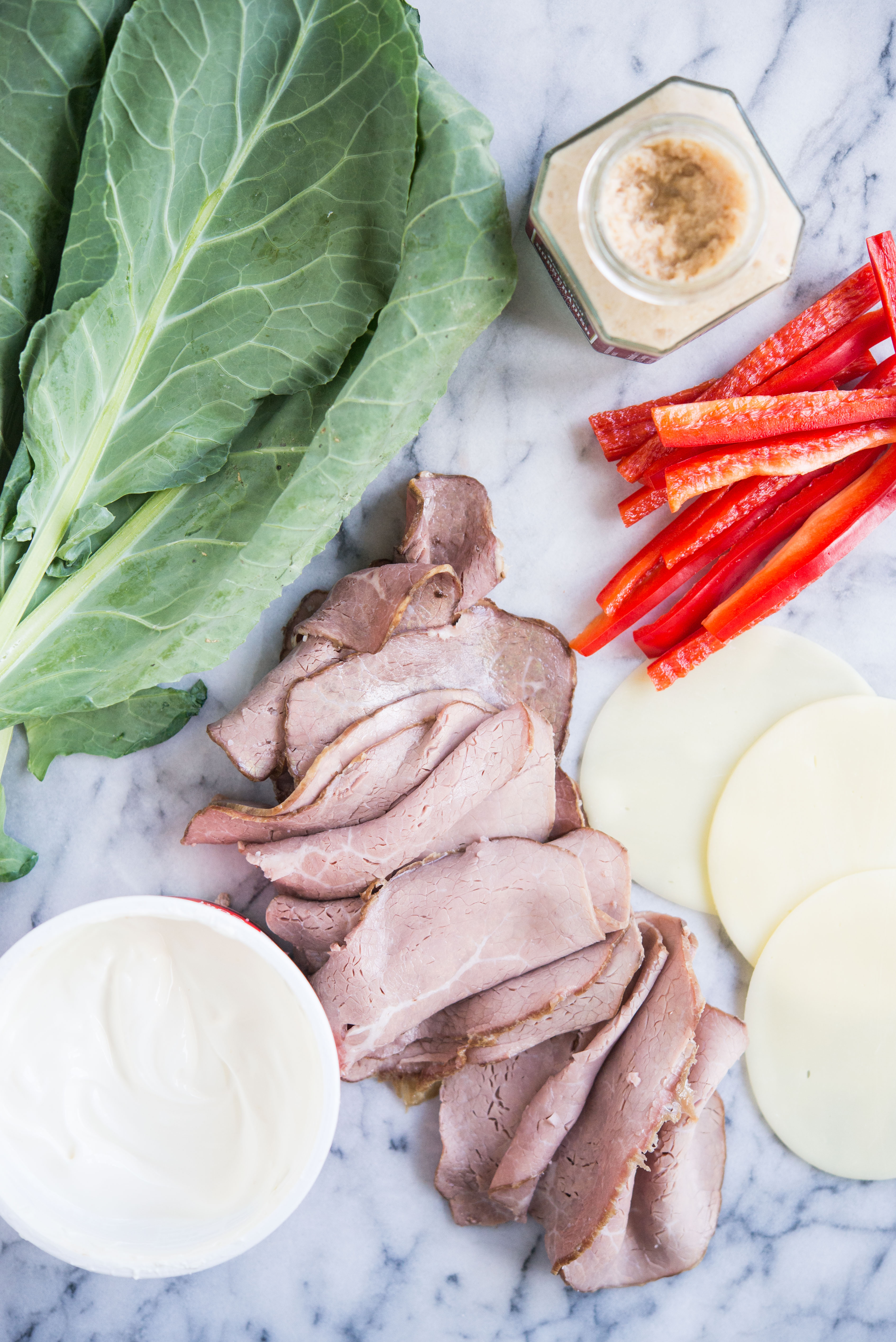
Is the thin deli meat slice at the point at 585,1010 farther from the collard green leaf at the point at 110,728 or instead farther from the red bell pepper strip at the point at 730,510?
the collard green leaf at the point at 110,728

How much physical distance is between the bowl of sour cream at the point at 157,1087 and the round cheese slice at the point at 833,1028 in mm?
934

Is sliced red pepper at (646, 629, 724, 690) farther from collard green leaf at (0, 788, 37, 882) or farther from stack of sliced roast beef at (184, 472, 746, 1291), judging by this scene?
collard green leaf at (0, 788, 37, 882)

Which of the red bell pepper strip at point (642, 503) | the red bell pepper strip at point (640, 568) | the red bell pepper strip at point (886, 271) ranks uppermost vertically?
the red bell pepper strip at point (886, 271)

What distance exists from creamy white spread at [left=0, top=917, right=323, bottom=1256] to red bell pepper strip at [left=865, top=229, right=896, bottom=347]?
1613mm

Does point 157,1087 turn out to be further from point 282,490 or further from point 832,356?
point 832,356

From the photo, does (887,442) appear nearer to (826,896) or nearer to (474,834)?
(826,896)

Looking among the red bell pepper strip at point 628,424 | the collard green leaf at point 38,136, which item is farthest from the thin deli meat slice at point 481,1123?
the collard green leaf at point 38,136

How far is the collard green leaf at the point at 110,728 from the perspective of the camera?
175 cm

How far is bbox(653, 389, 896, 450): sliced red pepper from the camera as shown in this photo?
1.65 meters

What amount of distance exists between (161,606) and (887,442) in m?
1.38

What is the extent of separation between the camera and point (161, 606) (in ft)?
5.08

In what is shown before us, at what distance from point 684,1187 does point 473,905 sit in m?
0.72

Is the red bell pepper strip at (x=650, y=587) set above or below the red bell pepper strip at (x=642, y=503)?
below

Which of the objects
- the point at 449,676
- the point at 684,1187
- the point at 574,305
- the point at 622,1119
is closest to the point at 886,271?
the point at 574,305
